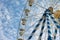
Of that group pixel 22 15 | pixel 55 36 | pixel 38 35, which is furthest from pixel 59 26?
pixel 22 15

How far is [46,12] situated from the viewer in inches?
303

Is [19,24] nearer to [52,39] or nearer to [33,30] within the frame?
[33,30]

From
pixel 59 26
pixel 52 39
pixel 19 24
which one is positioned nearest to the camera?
pixel 52 39

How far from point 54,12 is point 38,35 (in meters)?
1.22

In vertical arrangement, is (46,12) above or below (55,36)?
above

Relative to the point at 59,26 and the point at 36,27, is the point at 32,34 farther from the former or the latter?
the point at 59,26

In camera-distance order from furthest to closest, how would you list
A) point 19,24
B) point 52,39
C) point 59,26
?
point 19,24, point 59,26, point 52,39

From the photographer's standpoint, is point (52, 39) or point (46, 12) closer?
point (52, 39)

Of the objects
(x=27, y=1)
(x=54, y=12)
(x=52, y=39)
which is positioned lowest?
(x=52, y=39)

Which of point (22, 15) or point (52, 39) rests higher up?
point (22, 15)

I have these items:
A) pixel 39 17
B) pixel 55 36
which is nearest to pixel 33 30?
pixel 39 17

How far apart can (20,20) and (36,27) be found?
0.80 meters

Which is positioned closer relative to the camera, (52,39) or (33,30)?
(52,39)

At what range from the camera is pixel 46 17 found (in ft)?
25.3
